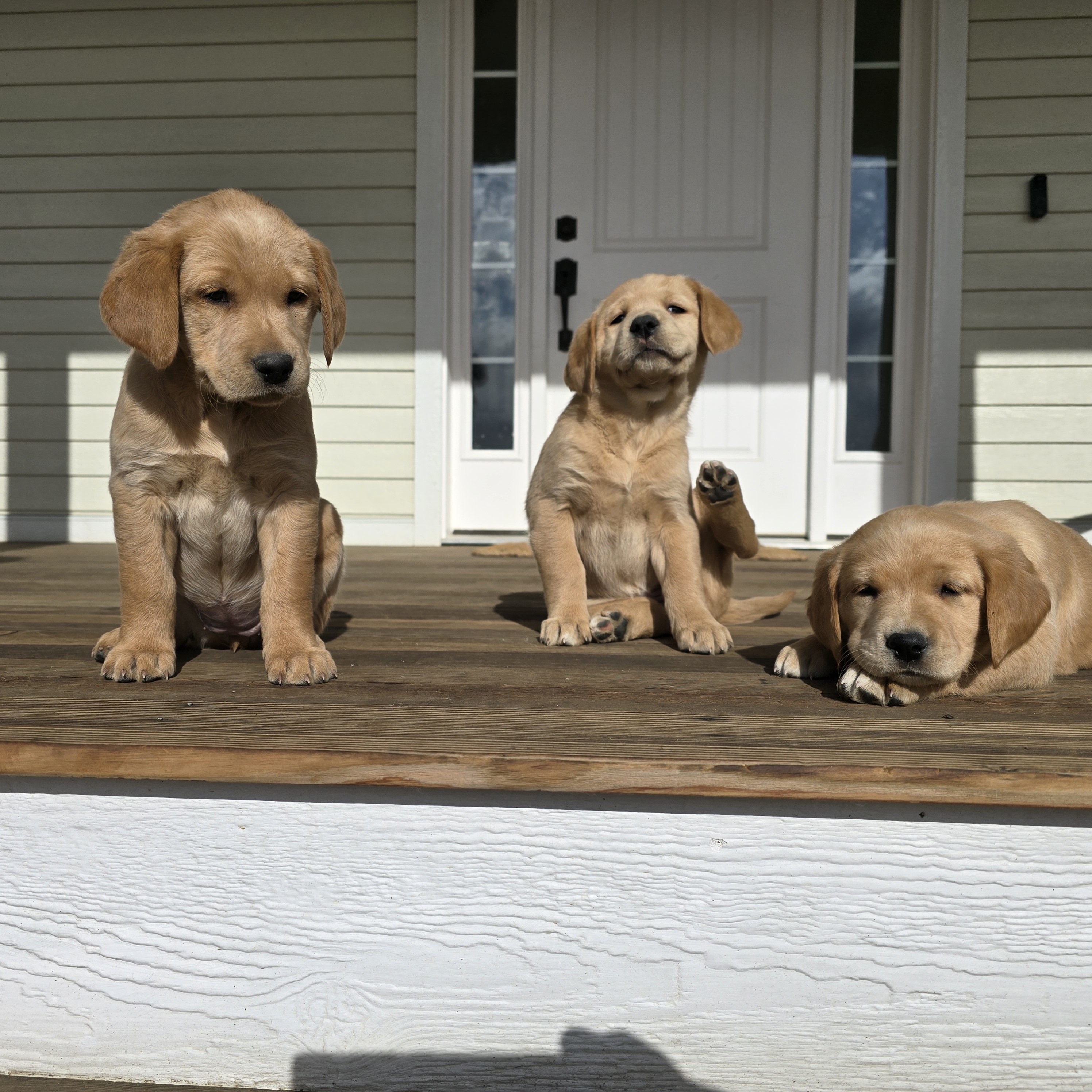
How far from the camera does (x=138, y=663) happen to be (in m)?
2.36

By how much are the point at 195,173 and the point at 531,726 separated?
17.5 feet

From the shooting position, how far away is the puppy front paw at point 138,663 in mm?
2354

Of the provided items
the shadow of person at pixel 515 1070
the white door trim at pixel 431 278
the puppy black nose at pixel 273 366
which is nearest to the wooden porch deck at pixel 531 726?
the shadow of person at pixel 515 1070

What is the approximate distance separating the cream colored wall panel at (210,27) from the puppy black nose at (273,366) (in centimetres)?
444

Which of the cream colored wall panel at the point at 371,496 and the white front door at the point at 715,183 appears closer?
the white front door at the point at 715,183

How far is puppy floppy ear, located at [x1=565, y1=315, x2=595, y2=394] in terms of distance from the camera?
321 cm

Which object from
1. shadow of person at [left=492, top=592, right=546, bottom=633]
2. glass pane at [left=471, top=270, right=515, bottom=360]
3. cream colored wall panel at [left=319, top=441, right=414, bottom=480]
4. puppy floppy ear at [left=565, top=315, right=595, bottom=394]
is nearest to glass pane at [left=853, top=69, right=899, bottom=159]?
glass pane at [left=471, top=270, right=515, bottom=360]

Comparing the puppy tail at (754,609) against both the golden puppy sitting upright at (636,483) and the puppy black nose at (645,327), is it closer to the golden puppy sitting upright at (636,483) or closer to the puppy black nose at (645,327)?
the golden puppy sitting upright at (636,483)

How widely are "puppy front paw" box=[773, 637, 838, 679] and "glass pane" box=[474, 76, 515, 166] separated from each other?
4465 mm

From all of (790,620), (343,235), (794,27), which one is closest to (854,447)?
(794,27)

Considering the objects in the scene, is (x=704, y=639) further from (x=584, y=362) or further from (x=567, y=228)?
(x=567, y=228)

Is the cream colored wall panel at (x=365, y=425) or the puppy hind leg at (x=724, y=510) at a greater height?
the cream colored wall panel at (x=365, y=425)

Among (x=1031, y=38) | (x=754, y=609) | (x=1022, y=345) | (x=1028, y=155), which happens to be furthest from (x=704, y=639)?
(x=1031, y=38)

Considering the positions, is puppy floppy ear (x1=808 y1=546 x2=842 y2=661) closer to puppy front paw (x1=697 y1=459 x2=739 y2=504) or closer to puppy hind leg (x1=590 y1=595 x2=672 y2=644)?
puppy front paw (x1=697 y1=459 x2=739 y2=504)
